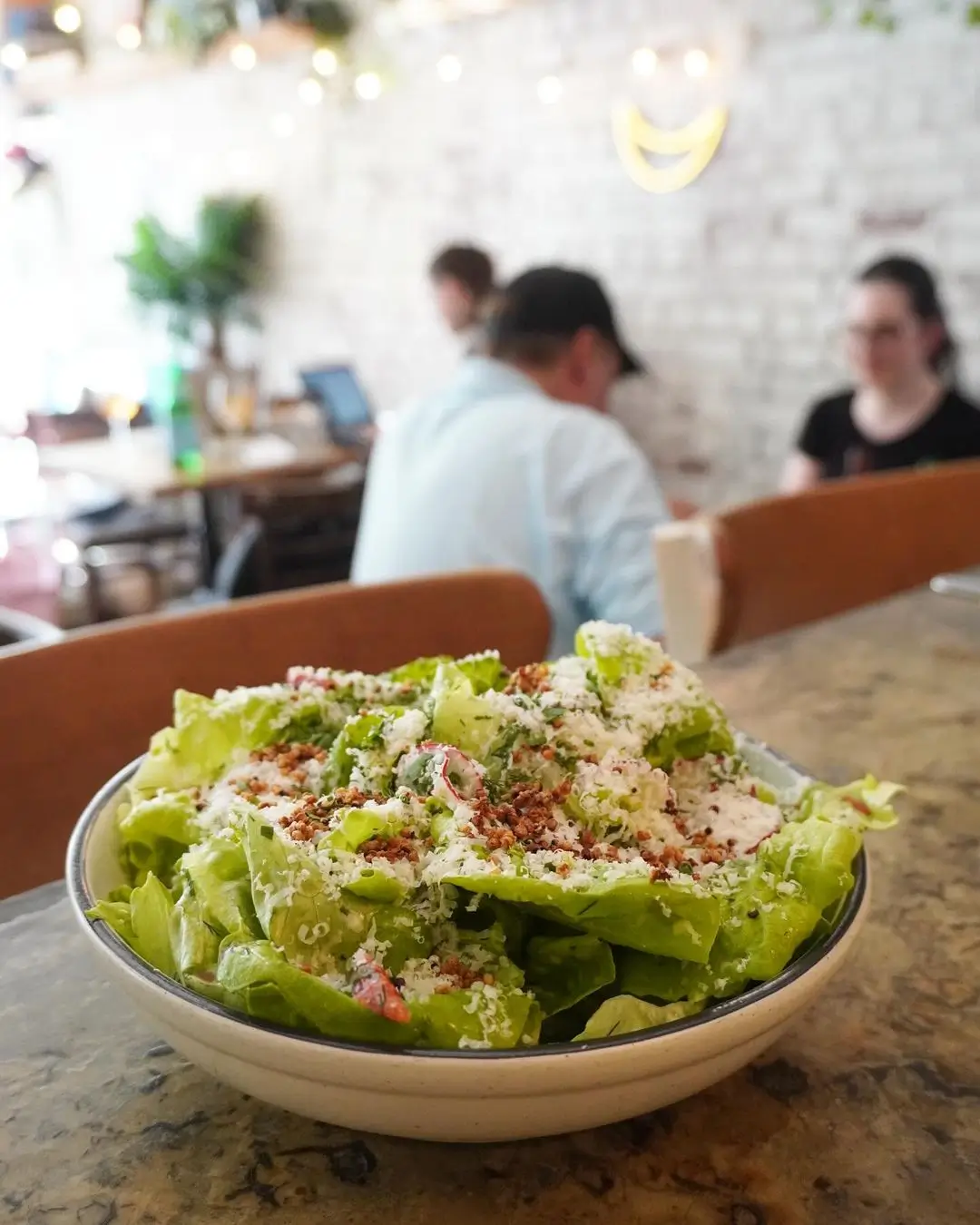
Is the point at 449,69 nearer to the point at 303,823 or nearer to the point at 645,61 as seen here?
the point at 645,61

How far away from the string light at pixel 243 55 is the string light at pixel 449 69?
2.90 feet

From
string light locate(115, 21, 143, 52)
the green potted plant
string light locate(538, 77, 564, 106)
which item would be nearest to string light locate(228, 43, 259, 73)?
the green potted plant

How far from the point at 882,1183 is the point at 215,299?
5.90 m

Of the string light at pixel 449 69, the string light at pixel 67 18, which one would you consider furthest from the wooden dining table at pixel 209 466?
the string light at pixel 67 18

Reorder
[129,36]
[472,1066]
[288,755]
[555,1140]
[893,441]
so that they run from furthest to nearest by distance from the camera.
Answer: [129,36], [893,441], [288,755], [555,1140], [472,1066]

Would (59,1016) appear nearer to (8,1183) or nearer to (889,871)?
(8,1183)

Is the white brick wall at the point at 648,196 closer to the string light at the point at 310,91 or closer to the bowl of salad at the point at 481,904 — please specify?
the string light at the point at 310,91

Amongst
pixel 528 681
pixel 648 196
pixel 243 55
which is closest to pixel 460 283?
pixel 648 196

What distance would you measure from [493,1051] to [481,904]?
0.08 meters

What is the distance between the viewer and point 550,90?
435cm

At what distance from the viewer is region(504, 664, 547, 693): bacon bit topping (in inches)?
26.3

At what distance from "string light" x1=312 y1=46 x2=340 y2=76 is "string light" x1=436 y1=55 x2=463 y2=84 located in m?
0.63

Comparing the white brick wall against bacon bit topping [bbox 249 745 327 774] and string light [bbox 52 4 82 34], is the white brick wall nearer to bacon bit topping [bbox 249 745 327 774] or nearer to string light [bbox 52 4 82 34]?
string light [bbox 52 4 82 34]

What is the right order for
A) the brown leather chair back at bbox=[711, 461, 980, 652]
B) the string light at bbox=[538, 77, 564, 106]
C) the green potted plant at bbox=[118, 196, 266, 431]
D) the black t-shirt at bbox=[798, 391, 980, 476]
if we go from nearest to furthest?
1. the brown leather chair back at bbox=[711, 461, 980, 652]
2. the black t-shirt at bbox=[798, 391, 980, 476]
3. the string light at bbox=[538, 77, 564, 106]
4. the green potted plant at bbox=[118, 196, 266, 431]
